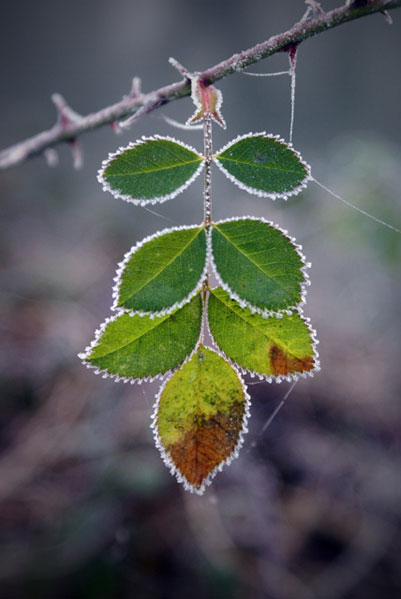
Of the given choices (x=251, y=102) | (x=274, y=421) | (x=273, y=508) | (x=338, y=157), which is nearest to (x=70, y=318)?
(x=274, y=421)

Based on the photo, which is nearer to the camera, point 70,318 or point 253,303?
point 253,303

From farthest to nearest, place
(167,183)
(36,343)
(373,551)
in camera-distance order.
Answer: (36,343), (373,551), (167,183)

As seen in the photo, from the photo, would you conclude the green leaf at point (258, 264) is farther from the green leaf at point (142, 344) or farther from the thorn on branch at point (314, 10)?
the thorn on branch at point (314, 10)

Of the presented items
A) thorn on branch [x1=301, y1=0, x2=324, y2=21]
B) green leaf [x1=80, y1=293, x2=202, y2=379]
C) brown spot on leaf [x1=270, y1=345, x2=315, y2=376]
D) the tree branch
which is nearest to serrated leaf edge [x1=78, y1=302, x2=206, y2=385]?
green leaf [x1=80, y1=293, x2=202, y2=379]

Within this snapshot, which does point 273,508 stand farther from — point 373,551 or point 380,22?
point 380,22

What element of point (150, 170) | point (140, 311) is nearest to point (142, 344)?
point (140, 311)
